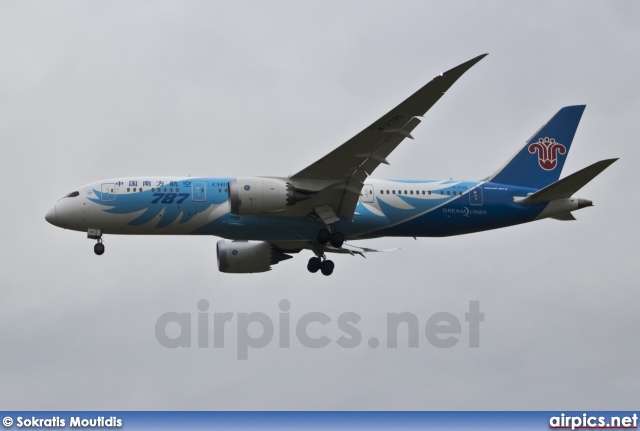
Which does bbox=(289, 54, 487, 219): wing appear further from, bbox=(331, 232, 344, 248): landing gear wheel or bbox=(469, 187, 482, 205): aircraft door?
bbox=(469, 187, 482, 205): aircraft door

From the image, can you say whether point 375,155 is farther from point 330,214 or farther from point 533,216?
point 533,216

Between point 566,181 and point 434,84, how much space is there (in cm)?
1017

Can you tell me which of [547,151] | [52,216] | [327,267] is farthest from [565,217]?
[52,216]

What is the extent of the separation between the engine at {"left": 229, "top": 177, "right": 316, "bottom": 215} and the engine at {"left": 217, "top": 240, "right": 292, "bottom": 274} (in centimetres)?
704

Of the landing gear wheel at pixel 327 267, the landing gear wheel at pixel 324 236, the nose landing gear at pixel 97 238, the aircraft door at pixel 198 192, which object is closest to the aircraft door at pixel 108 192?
the nose landing gear at pixel 97 238

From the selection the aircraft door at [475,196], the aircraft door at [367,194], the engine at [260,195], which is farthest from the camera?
the aircraft door at [475,196]

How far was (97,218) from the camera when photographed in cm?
5347

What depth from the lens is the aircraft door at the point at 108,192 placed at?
53438 mm

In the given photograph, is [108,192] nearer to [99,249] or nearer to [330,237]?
[99,249]

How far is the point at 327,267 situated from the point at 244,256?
4.63m

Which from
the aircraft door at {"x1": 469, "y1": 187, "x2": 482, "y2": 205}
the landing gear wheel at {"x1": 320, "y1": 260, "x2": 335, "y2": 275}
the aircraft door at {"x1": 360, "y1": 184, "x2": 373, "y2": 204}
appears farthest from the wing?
the aircraft door at {"x1": 469, "y1": 187, "x2": 482, "y2": 205}

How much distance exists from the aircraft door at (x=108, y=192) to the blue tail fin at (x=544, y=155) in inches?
681

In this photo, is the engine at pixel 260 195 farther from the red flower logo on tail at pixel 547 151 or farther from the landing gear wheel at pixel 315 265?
the red flower logo on tail at pixel 547 151

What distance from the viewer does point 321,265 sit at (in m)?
57.0
